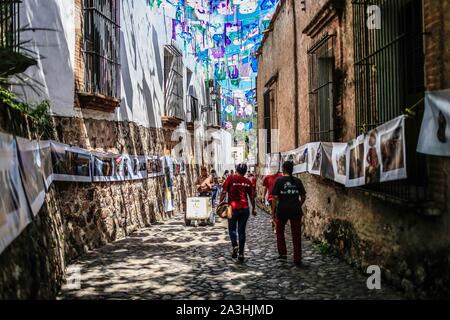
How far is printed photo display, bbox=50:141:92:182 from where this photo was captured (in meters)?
6.89

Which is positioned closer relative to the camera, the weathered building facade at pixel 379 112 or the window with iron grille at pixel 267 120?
the weathered building facade at pixel 379 112

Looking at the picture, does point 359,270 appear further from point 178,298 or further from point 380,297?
point 178,298

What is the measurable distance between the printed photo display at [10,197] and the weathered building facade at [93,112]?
21 centimetres

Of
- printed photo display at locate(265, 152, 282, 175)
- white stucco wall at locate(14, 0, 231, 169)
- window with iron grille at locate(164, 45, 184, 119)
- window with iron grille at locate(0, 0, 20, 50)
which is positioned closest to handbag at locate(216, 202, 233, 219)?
white stucco wall at locate(14, 0, 231, 169)

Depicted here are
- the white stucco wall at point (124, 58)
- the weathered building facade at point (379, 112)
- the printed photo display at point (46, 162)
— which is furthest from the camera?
the white stucco wall at point (124, 58)

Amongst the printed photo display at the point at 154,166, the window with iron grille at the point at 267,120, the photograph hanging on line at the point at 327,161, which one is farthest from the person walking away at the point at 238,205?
the window with iron grille at the point at 267,120

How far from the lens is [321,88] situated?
891 cm

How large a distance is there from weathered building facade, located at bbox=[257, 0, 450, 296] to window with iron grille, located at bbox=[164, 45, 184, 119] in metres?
5.85

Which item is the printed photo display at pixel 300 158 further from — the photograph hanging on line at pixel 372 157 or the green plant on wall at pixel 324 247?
the photograph hanging on line at pixel 372 157

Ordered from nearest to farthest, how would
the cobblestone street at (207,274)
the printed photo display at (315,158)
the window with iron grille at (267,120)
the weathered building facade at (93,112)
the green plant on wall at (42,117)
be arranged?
the weathered building facade at (93,112) → the cobblestone street at (207,274) → the green plant on wall at (42,117) → the printed photo display at (315,158) → the window with iron grille at (267,120)

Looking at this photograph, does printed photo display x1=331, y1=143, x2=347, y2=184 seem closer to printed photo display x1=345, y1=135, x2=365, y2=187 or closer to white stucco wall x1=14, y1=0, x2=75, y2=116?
printed photo display x1=345, y1=135, x2=365, y2=187

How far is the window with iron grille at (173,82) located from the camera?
51.3ft

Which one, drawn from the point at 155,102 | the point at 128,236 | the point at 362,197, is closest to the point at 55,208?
the point at 128,236

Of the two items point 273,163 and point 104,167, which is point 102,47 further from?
point 273,163
